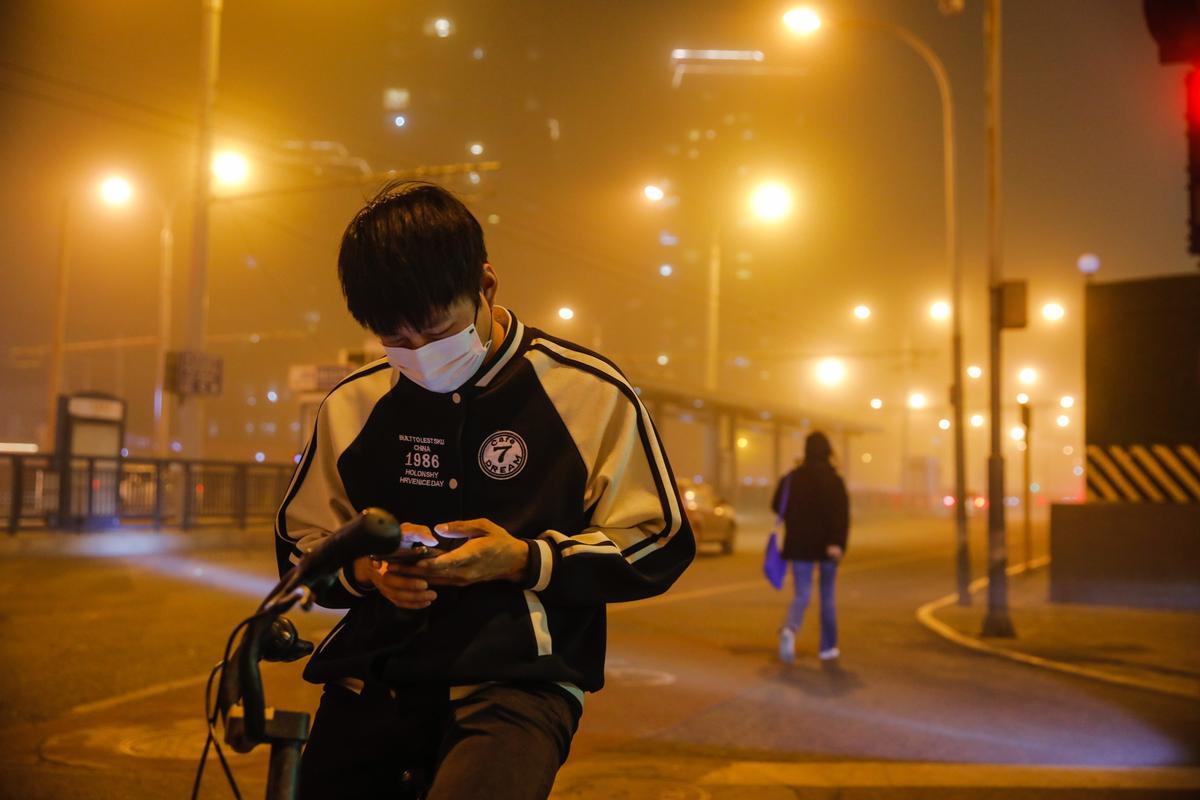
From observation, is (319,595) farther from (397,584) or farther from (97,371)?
(97,371)

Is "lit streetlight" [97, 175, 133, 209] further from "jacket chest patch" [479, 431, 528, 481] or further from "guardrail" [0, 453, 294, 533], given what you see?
"jacket chest patch" [479, 431, 528, 481]

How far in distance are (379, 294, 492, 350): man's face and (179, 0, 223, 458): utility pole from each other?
67.0ft

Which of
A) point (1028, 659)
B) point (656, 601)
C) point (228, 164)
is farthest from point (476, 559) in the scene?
point (228, 164)

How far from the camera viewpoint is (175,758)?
6.04 m

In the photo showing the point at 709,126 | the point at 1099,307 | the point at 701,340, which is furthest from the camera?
the point at 709,126

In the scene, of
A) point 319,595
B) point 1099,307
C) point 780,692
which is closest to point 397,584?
point 319,595

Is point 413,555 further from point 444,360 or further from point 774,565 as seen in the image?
point 774,565

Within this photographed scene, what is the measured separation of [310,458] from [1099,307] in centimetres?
1484

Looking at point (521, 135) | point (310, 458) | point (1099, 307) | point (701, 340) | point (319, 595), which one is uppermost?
Answer: point (521, 135)

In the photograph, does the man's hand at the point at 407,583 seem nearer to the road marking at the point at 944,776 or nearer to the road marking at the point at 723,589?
the road marking at the point at 944,776

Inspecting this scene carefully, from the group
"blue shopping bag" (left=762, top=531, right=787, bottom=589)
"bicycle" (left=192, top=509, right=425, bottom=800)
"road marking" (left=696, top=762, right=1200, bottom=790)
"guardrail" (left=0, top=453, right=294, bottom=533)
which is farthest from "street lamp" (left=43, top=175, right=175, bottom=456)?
"bicycle" (left=192, top=509, right=425, bottom=800)

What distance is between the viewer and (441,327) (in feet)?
7.78

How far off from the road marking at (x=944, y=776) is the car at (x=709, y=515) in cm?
1793

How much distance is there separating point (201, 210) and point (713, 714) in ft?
56.0
